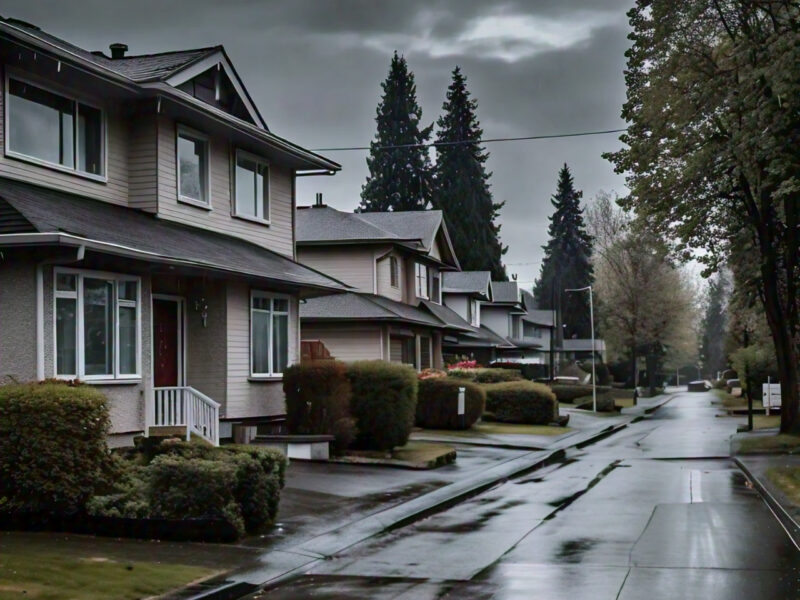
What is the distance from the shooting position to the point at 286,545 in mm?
12383

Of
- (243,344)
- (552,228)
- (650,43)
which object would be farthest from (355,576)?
(552,228)

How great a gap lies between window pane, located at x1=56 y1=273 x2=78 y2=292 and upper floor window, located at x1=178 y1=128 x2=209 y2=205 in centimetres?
523

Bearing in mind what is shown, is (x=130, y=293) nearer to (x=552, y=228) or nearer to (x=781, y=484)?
(x=781, y=484)

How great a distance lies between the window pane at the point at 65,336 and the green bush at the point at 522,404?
24.0 meters

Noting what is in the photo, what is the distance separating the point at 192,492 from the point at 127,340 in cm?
653

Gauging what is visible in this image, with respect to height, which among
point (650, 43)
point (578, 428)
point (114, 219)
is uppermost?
point (650, 43)

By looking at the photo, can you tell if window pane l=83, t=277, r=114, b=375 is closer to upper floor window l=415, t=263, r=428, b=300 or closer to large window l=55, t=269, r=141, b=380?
large window l=55, t=269, r=141, b=380

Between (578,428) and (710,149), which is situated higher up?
(710,149)

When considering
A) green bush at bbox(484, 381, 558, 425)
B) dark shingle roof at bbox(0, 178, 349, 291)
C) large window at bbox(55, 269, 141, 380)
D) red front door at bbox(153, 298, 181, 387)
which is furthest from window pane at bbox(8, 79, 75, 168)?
green bush at bbox(484, 381, 558, 425)

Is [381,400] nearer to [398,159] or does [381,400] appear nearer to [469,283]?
[469,283]

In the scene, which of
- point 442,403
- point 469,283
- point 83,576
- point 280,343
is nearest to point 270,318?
point 280,343

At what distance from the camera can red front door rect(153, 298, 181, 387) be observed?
68.8 ft

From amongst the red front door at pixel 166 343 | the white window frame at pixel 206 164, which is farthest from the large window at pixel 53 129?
the red front door at pixel 166 343

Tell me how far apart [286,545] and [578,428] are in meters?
27.9
